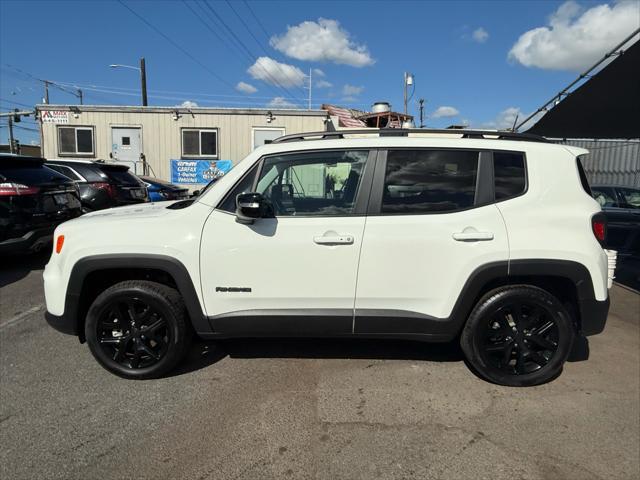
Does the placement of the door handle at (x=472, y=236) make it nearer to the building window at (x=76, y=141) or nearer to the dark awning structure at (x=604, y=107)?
the dark awning structure at (x=604, y=107)

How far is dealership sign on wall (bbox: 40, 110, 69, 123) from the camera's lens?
16594 millimetres

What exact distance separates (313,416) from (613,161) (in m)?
13.0

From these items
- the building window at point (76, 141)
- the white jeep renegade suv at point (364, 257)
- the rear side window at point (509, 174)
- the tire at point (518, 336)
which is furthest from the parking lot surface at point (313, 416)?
the building window at point (76, 141)

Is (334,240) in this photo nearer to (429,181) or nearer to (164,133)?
(429,181)

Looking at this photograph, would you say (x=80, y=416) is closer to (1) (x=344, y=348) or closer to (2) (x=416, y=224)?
(1) (x=344, y=348)

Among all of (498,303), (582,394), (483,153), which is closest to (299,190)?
(483,153)

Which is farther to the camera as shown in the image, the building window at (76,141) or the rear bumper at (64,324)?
the building window at (76,141)

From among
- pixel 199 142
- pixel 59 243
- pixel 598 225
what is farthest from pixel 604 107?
pixel 199 142

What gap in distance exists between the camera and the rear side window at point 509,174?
3270mm

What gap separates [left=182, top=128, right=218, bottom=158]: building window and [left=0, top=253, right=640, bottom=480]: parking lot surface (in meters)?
13.3

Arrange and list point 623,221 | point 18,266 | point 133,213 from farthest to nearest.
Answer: point 623,221
point 18,266
point 133,213

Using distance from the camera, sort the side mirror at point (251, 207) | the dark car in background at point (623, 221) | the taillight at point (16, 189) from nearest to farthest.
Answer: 1. the side mirror at point (251, 207)
2. the taillight at point (16, 189)
3. the dark car in background at point (623, 221)

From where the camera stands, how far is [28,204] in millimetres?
6363

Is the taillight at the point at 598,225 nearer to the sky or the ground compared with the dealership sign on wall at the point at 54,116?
nearer to the ground
